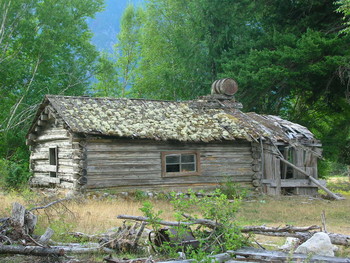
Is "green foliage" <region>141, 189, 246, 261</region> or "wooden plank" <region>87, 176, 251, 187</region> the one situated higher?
"wooden plank" <region>87, 176, 251, 187</region>

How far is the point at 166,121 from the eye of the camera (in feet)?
62.5

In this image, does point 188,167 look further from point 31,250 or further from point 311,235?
point 31,250

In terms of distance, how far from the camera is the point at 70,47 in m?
32.8

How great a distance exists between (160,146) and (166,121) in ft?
4.13

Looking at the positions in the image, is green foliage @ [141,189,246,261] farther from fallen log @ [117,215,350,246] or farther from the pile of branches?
the pile of branches

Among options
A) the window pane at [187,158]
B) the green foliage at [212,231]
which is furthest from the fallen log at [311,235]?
the window pane at [187,158]

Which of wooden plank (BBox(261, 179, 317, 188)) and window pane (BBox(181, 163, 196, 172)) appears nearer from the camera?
window pane (BBox(181, 163, 196, 172))

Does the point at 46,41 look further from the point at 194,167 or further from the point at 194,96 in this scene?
the point at 194,167

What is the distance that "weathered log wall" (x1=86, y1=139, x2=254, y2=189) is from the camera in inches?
675

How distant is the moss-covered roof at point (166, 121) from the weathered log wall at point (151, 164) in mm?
561

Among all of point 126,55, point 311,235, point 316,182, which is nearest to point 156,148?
point 316,182

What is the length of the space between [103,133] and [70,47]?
1782cm

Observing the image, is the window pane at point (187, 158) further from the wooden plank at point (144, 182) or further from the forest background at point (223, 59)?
the forest background at point (223, 59)

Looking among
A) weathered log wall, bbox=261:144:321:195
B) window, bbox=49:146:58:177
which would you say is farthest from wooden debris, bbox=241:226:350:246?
window, bbox=49:146:58:177
